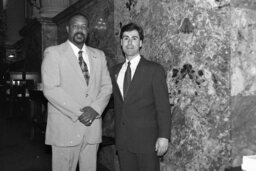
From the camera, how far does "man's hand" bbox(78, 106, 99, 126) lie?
8.12 feet

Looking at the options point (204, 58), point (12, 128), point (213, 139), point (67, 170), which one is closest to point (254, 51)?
point (204, 58)

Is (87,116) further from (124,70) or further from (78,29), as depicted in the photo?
(78,29)

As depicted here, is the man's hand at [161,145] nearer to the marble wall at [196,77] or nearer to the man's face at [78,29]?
the marble wall at [196,77]

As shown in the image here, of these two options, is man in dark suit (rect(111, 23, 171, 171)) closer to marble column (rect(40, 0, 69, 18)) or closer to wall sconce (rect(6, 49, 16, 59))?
marble column (rect(40, 0, 69, 18))

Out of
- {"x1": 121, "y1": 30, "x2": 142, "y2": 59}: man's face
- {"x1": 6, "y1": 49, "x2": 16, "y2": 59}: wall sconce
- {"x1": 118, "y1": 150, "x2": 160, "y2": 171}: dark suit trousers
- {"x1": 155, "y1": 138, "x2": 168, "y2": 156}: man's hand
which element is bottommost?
{"x1": 118, "y1": 150, "x2": 160, "y2": 171}: dark suit trousers

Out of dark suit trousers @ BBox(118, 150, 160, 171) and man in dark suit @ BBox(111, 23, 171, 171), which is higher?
man in dark suit @ BBox(111, 23, 171, 171)

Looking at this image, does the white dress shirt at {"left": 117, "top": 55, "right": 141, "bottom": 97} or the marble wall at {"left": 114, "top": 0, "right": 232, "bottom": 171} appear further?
the white dress shirt at {"left": 117, "top": 55, "right": 141, "bottom": 97}

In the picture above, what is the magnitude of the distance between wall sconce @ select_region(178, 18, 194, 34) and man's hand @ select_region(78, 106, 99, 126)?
3.28ft

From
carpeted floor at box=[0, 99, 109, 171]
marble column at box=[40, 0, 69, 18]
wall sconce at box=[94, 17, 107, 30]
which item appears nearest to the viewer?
wall sconce at box=[94, 17, 107, 30]

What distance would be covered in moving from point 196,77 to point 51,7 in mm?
4970

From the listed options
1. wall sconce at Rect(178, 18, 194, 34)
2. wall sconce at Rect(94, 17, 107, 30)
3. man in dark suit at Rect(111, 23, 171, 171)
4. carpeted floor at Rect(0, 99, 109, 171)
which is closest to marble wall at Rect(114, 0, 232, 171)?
wall sconce at Rect(178, 18, 194, 34)

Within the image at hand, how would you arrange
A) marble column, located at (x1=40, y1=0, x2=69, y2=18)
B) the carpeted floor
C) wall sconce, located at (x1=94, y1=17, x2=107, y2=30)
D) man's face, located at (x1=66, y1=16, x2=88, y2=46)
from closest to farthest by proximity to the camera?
1. man's face, located at (x1=66, y1=16, x2=88, y2=46)
2. wall sconce, located at (x1=94, y1=17, x2=107, y2=30)
3. the carpeted floor
4. marble column, located at (x1=40, y1=0, x2=69, y2=18)

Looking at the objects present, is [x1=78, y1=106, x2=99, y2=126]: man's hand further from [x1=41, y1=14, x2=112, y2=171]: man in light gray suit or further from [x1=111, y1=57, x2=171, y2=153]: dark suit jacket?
[x1=111, y1=57, x2=171, y2=153]: dark suit jacket

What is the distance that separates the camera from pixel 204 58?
7.82 ft
